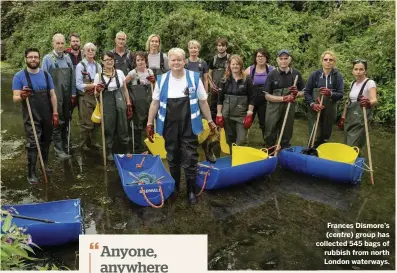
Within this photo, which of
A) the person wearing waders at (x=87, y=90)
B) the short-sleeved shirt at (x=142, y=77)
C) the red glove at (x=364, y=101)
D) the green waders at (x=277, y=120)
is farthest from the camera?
the short-sleeved shirt at (x=142, y=77)

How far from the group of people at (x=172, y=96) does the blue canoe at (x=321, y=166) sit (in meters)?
0.43

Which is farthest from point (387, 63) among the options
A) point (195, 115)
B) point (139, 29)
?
point (139, 29)

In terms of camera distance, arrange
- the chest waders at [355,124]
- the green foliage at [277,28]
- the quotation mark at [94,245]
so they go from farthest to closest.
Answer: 1. the green foliage at [277,28]
2. the chest waders at [355,124]
3. the quotation mark at [94,245]

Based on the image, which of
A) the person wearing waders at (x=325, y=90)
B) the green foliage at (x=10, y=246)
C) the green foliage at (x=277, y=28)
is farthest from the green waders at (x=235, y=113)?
the green foliage at (x=10, y=246)

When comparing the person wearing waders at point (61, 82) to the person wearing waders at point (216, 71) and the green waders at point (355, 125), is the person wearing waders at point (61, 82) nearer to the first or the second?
the person wearing waders at point (216, 71)

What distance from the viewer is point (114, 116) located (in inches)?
270

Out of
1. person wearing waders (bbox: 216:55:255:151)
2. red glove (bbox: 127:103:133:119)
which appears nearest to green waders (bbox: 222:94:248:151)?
person wearing waders (bbox: 216:55:255:151)

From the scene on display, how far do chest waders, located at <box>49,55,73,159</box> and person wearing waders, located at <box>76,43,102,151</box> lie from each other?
6.7 inches

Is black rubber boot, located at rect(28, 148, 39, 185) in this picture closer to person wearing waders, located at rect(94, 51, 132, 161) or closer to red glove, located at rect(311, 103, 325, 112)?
person wearing waders, located at rect(94, 51, 132, 161)

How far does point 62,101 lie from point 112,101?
2.89ft

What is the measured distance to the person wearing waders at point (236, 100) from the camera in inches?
258

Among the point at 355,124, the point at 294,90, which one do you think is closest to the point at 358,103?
the point at 355,124

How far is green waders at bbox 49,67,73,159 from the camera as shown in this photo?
22.4 feet

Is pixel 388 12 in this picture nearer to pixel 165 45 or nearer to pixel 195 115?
pixel 165 45
